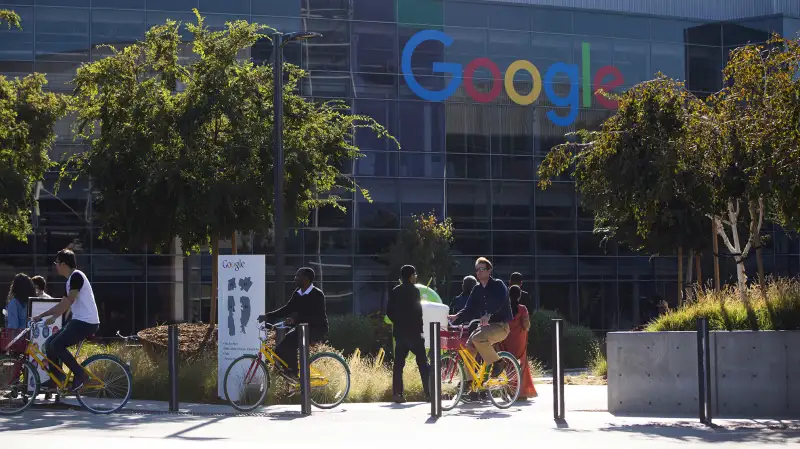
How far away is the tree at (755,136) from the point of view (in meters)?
14.2

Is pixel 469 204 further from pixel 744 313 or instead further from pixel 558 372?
pixel 558 372

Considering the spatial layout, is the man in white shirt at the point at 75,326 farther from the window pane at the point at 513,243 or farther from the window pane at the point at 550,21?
the window pane at the point at 550,21

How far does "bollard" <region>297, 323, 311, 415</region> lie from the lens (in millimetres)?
13734

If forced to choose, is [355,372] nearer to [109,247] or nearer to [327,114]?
[327,114]

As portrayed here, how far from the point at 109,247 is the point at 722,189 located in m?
24.6

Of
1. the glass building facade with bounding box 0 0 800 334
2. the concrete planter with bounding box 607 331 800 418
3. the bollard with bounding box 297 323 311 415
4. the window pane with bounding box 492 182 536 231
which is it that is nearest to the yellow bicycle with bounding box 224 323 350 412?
the bollard with bounding box 297 323 311 415

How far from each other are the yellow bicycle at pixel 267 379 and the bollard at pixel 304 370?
2.48ft

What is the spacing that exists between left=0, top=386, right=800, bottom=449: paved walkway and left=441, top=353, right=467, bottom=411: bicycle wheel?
206 millimetres

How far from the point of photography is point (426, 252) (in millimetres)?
34844

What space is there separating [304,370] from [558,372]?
2755 mm

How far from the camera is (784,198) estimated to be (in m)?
14.5

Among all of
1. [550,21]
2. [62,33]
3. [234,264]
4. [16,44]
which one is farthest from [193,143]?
[550,21]

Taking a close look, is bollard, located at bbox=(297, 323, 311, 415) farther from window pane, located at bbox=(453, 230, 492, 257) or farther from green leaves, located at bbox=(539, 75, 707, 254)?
window pane, located at bbox=(453, 230, 492, 257)

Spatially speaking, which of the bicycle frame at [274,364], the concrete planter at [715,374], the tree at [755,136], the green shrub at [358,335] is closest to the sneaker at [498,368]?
the concrete planter at [715,374]
